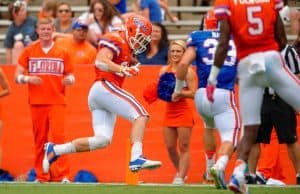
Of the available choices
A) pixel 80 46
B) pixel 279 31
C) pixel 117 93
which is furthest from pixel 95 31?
pixel 279 31

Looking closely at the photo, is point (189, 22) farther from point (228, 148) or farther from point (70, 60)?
point (228, 148)

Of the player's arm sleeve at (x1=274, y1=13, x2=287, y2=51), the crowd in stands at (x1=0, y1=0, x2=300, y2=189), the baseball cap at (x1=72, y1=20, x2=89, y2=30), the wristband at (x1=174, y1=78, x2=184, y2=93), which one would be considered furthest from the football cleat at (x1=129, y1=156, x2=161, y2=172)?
the baseball cap at (x1=72, y1=20, x2=89, y2=30)

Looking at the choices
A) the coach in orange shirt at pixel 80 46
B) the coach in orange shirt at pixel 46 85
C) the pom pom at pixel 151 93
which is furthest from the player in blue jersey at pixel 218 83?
the coach in orange shirt at pixel 80 46

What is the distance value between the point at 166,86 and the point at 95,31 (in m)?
2.59

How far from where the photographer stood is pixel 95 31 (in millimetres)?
14977

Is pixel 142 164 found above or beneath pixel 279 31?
beneath

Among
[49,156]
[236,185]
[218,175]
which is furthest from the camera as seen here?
[49,156]

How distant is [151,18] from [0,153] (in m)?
3.64

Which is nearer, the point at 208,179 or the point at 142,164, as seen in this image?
the point at 142,164

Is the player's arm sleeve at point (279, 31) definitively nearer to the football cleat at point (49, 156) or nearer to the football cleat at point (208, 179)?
the football cleat at point (208, 179)

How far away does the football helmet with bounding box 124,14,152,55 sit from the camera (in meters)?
11.1

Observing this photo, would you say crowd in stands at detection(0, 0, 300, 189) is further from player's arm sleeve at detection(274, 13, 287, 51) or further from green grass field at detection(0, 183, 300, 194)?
player's arm sleeve at detection(274, 13, 287, 51)

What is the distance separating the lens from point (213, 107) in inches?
414

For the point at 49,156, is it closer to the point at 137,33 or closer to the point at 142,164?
→ the point at 142,164
